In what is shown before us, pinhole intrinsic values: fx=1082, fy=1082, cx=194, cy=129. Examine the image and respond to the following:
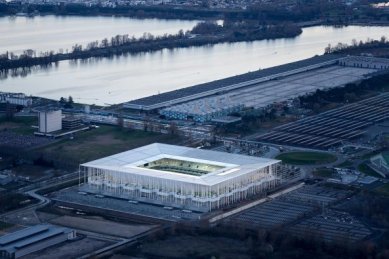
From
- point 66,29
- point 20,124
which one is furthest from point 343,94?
point 66,29

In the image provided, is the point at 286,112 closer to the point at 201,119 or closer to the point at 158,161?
the point at 201,119

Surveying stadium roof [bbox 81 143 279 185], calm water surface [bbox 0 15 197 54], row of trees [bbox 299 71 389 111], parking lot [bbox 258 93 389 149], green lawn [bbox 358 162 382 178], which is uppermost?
stadium roof [bbox 81 143 279 185]

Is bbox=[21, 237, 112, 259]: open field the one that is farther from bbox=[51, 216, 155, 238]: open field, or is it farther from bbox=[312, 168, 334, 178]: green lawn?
bbox=[312, 168, 334, 178]: green lawn

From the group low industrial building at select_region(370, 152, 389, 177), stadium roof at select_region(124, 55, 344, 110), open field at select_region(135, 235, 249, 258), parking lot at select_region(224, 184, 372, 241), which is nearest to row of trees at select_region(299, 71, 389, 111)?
stadium roof at select_region(124, 55, 344, 110)

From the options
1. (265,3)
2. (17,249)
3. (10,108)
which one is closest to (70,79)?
(10,108)

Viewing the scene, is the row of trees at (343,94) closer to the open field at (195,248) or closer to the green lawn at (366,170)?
the green lawn at (366,170)

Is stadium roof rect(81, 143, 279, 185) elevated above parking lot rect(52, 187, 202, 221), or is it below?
above

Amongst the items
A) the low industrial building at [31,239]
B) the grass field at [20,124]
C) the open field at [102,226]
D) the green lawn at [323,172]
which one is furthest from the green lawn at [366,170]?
the grass field at [20,124]

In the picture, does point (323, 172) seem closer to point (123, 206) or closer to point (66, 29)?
point (123, 206)
